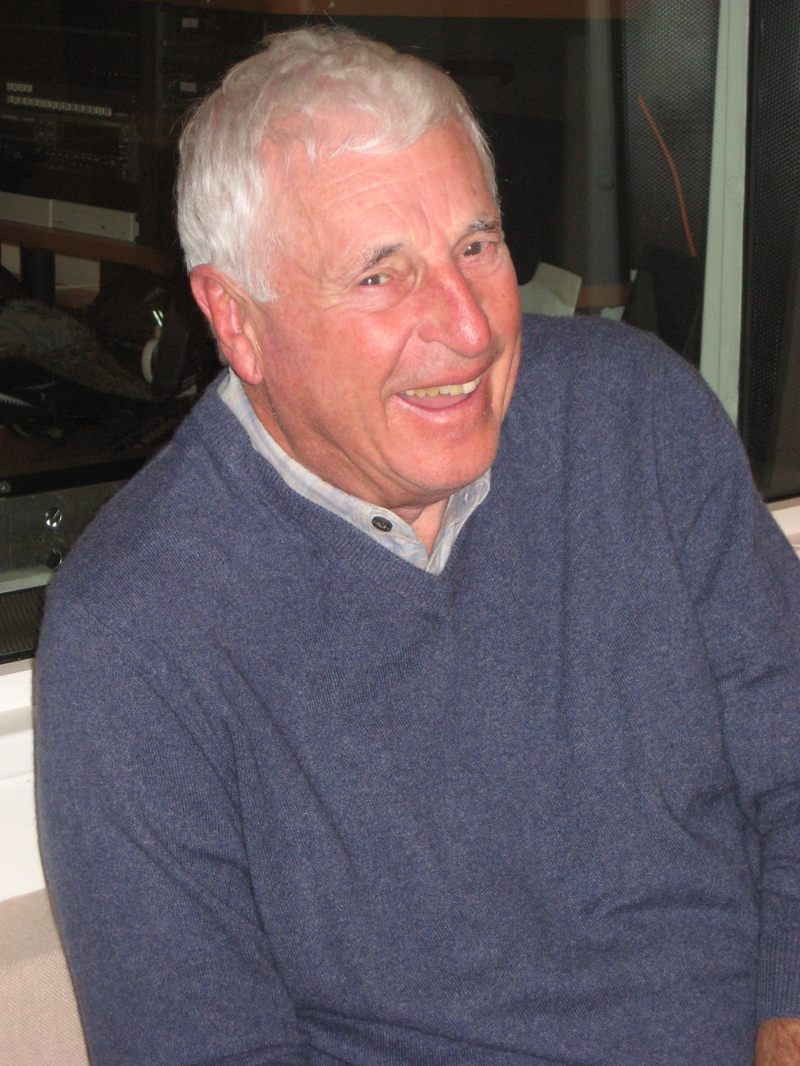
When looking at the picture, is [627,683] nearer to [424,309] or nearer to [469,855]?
[469,855]

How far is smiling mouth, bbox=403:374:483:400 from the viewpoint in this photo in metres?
1.09

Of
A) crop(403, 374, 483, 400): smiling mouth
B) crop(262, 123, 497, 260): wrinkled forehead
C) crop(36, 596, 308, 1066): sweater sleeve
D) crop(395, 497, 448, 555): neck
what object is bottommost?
crop(36, 596, 308, 1066): sweater sleeve

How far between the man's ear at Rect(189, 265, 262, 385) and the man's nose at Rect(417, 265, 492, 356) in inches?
6.3

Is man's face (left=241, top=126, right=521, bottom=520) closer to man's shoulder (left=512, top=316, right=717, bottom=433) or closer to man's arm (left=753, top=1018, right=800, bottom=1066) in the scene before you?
man's shoulder (left=512, top=316, right=717, bottom=433)

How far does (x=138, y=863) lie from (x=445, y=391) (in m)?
0.47

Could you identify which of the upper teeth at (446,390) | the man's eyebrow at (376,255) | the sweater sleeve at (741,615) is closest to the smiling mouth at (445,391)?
the upper teeth at (446,390)

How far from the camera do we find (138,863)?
0.98m

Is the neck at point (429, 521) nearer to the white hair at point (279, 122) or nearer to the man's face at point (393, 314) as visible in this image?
the man's face at point (393, 314)

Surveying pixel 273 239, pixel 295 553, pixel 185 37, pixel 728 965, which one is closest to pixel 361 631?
pixel 295 553

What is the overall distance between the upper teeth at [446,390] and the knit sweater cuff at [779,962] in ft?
1.83

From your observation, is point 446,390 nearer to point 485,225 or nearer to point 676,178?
point 485,225

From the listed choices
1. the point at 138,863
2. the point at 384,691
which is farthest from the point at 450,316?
the point at 138,863

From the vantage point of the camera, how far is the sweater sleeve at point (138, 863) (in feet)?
3.23

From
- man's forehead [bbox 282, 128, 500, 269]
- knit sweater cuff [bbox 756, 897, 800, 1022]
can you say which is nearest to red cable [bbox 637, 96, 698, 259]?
man's forehead [bbox 282, 128, 500, 269]
